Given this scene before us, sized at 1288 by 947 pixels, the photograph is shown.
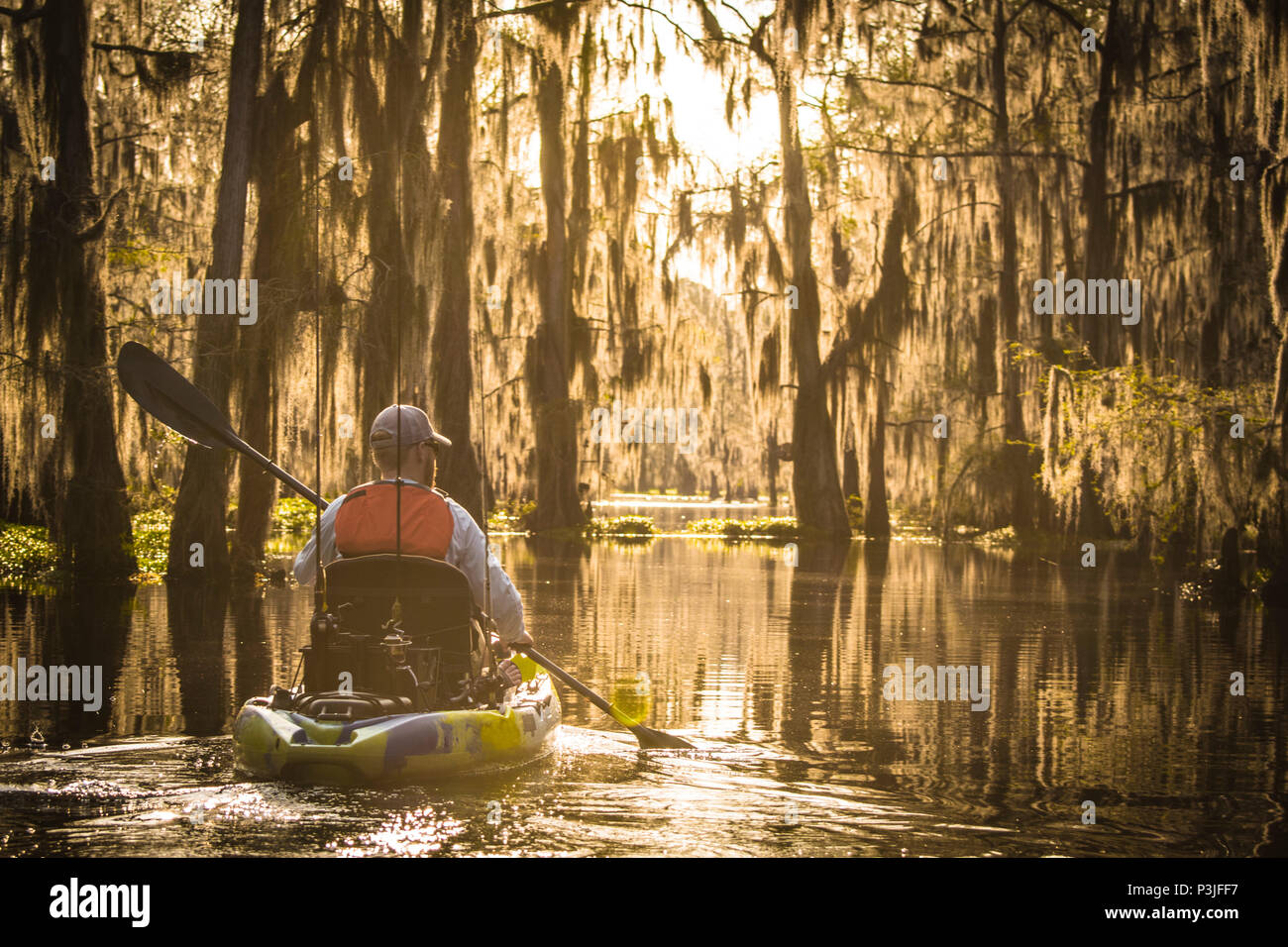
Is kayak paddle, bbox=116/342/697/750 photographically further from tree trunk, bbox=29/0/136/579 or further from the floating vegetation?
the floating vegetation

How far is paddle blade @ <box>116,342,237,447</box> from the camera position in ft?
28.8

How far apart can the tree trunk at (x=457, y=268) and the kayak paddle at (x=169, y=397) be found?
9.88 m

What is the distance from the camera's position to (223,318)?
17.1 m

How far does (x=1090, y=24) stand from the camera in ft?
92.6

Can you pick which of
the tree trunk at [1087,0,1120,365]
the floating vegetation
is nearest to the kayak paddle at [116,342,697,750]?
the tree trunk at [1087,0,1120,365]

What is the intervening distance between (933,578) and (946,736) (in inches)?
496

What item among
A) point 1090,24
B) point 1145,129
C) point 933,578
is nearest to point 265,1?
point 933,578

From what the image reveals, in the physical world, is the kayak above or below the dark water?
above

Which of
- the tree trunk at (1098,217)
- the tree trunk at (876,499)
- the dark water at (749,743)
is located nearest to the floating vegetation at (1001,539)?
the tree trunk at (876,499)

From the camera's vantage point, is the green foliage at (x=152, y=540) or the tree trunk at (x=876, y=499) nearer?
the green foliage at (x=152, y=540)

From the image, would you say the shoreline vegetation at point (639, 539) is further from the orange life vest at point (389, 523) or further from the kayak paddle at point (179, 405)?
the orange life vest at point (389, 523)

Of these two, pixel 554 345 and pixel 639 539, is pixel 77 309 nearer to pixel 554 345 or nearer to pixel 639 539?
pixel 554 345

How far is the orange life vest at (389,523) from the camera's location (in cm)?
664

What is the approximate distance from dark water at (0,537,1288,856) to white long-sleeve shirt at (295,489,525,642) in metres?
0.80
